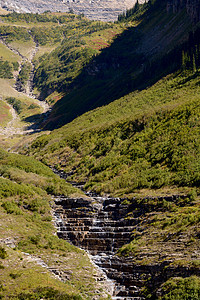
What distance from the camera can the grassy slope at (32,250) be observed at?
25281 mm

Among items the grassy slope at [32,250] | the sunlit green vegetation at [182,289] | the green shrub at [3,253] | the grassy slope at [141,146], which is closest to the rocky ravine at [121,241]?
the sunlit green vegetation at [182,289]

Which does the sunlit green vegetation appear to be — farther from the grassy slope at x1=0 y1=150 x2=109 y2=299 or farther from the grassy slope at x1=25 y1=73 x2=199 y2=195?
the grassy slope at x1=25 y1=73 x2=199 y2=195

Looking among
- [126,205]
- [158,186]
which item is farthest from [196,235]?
[158,186]

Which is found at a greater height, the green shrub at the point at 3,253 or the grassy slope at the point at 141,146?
the grassy slope at the point at 141,146

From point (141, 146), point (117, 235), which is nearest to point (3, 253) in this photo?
point (117, 235)

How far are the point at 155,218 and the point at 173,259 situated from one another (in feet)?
35.3

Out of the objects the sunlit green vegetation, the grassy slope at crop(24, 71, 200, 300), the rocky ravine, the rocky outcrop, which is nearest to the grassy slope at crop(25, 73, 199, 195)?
the grassy slope at crop(24, 71, 200, 300)

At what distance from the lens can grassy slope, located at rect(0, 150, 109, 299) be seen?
25281 mm

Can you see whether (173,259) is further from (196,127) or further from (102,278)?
(196,127)

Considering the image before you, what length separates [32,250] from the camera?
3284cm

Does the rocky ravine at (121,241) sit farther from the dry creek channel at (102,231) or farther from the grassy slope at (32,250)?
the grassy slope at (32,250)

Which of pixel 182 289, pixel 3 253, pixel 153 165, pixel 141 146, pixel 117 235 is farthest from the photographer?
pixel 141 146

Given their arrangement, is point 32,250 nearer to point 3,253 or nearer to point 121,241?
point 3,253

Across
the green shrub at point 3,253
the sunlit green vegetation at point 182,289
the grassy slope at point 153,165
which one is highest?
the grassy slope at point 153,165
